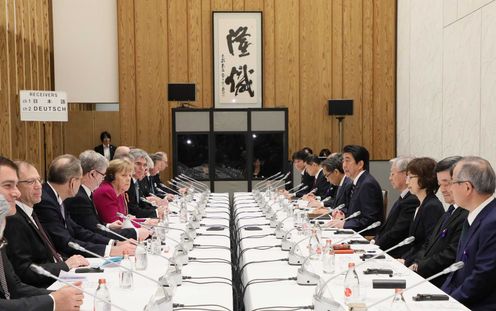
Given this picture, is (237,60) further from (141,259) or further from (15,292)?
(15,292)

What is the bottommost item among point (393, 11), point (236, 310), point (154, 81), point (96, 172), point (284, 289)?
point (236, 310)

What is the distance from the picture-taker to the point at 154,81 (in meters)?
10.6

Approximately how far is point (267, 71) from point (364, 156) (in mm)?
5208

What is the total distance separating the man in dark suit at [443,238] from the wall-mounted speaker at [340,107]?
21.4 ft

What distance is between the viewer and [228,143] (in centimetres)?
989

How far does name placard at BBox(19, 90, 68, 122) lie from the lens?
7441 millimetres

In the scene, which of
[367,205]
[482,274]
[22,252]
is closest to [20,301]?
[22,252]

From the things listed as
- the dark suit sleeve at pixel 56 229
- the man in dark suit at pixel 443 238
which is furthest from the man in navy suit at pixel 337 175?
the dark suit sleeve at pixel 56 229

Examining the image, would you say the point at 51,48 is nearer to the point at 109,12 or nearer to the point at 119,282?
the point at 109,12

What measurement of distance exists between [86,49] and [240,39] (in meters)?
2.55

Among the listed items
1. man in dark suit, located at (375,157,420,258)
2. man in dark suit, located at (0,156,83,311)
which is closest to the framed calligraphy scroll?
man in dark suit, located at (375,157,420,258)

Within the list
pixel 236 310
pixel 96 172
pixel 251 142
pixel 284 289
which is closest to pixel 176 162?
pixel 251 142

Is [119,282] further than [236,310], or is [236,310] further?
[236,310]

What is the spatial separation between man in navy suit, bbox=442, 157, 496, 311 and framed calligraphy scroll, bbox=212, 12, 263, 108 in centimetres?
746
